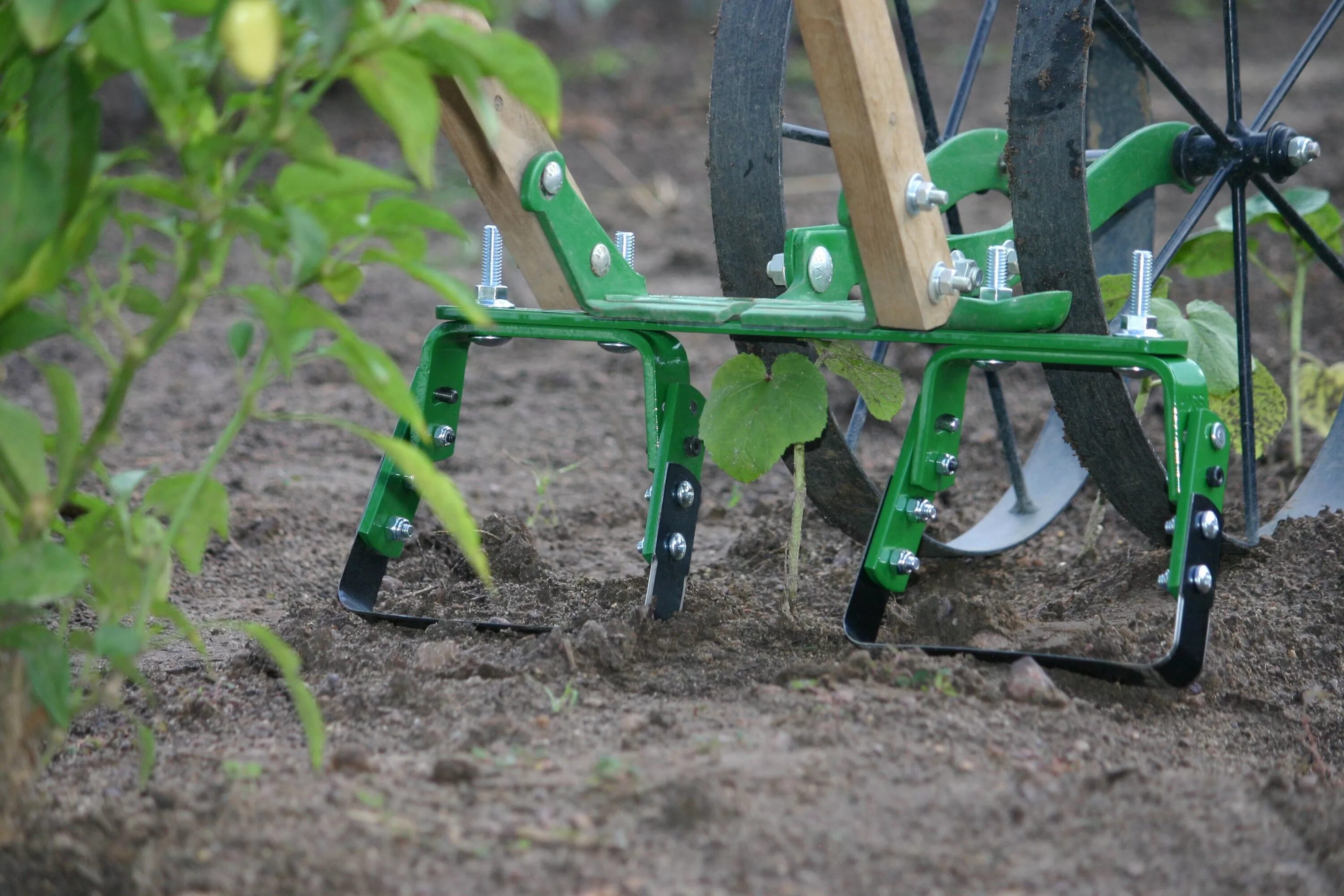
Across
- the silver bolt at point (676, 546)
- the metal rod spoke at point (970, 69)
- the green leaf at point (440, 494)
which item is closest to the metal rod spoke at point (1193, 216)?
the metal rod spoke at point (970, 69)

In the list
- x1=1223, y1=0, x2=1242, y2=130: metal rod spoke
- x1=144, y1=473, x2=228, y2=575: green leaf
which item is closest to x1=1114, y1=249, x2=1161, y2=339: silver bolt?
x1=1223, y1=0, x2=1242, y2=130: metal rod spoke

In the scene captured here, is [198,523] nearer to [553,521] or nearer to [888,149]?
[888,149]

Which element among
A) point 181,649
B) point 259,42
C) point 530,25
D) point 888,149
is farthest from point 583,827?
point 530,25

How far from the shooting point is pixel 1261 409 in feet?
7.86

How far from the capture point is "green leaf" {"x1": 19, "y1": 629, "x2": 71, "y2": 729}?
1248mm

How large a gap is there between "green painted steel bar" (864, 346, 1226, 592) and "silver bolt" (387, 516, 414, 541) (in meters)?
0.71

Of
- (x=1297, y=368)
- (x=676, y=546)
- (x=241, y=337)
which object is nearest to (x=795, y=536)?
(x=676, y=546)

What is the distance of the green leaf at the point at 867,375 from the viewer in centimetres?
188

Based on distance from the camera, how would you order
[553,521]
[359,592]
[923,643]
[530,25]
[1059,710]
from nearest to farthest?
[1059,710], [923,643], [359,592], [553,521], [530,25]

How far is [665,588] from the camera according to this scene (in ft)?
6.06

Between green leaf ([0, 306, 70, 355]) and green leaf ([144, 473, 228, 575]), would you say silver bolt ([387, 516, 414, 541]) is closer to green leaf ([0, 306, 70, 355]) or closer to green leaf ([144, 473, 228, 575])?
green leaf ([144, 473, 228, 575])

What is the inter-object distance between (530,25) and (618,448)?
8.04 meters

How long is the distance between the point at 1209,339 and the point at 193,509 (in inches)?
63.6

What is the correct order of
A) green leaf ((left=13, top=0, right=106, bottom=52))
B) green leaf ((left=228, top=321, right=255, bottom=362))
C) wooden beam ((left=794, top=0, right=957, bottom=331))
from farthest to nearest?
wooden beam ((left=794, top=0, right=957, bottom=331))
green leaf ((left=228, top=321, right=255, bottom=362))
green leaf ((left=13, top=0, right=106, bottom=52))
